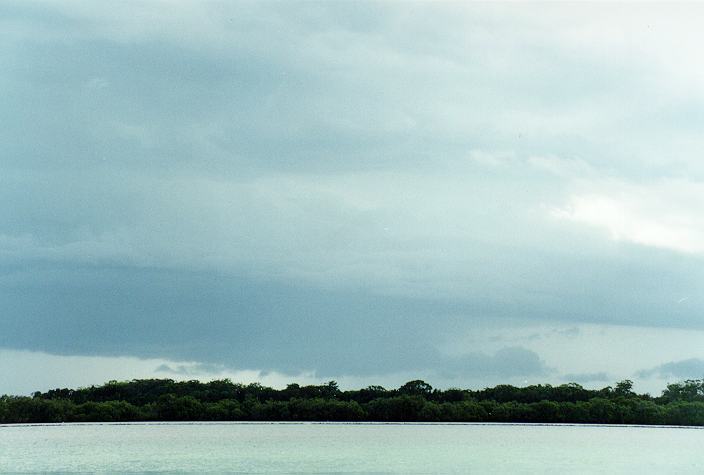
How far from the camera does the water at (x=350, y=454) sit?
36.8m

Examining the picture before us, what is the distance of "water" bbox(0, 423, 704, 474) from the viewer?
121 ft

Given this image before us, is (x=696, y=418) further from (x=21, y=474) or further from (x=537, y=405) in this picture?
(x=21, y=474)

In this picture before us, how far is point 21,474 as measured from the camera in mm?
34125

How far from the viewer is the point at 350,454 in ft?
147

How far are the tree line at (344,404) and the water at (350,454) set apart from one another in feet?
47.3

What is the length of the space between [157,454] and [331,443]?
12.4 m

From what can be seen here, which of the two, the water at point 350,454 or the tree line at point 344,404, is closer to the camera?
the water at point 350,454

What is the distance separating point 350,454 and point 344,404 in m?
41.9

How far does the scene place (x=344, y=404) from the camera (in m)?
86.2

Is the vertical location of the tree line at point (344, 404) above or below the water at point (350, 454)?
above

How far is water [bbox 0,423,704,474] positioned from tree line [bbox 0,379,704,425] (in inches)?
568

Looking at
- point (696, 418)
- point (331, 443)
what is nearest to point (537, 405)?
point (696, 418)

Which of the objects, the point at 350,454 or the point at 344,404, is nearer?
the point at 350,454

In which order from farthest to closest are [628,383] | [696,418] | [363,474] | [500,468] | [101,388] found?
[628,383], [101,388], [696,418], [500,468], [363,474]
